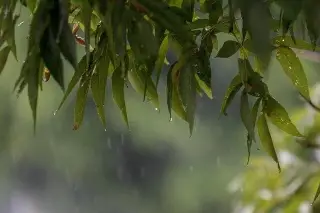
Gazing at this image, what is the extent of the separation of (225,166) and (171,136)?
334mm

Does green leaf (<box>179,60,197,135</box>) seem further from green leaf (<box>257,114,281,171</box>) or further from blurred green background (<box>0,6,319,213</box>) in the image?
blurred green background (<box>0,6,319,213</box>)

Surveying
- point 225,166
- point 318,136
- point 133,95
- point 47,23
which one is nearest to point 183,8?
point 47,23

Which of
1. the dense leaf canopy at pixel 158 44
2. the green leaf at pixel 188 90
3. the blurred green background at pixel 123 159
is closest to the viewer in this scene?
the dense leaf canopy at pixel 158 44

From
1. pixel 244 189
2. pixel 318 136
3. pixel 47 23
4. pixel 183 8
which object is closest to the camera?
pixel 47 23

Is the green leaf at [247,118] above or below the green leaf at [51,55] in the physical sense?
below

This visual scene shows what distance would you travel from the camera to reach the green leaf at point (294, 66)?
0.75 metres

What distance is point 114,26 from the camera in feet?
1.83

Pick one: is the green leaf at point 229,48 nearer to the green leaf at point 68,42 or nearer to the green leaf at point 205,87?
the green leaf at point 205,87

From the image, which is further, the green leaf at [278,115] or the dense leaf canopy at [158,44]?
the green leaf at [278,115]

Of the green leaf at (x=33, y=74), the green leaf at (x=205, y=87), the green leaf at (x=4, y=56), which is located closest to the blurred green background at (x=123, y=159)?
the green leaf at (x=205, y=87)

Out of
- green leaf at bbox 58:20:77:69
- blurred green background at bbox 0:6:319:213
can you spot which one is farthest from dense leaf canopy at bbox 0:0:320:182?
blurred green background at bbox 0:6:319:213

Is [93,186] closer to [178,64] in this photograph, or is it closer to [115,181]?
[115,181]

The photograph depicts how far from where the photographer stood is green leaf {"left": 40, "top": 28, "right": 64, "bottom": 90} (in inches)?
21.0

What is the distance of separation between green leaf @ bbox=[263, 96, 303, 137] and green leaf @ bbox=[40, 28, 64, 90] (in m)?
0.27
